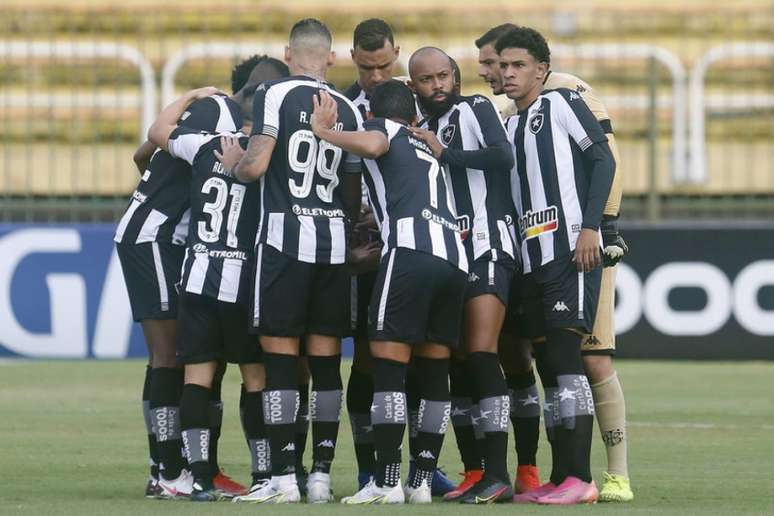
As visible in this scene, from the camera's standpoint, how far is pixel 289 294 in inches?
259

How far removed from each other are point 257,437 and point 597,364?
5.01 feet

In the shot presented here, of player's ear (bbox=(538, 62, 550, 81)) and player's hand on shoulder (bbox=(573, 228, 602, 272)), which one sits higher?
player's ear (bbox=(538, 62, 550, 81))

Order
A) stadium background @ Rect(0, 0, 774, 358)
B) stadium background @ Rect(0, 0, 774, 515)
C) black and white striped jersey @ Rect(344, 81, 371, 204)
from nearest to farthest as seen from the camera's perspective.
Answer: black and white striped jersey @ Rect(344, 81, 371, 204)
stadium background @ Rect(0, 0, 774, 515)
stadium background @ Rect(0, 0, 774, 358)

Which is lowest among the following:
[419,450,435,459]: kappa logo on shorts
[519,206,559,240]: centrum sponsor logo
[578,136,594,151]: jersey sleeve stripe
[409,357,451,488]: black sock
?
[419,450,435,459]: kappa logo on shorts

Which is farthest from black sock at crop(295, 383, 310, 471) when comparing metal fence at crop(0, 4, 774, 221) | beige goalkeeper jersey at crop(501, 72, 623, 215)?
metal fence at crop(0, 4, 774, 221)

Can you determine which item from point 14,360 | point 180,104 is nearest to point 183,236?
point 180,104

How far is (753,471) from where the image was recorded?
7527mm

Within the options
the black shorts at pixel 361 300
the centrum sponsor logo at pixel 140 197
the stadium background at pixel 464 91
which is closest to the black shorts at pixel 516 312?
the black shorts at pixel 361 300

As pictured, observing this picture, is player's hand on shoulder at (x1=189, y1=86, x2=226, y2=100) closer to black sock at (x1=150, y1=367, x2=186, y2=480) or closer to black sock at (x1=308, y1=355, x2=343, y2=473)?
black sock at (x1=150, y1=367, x2=186, y2=480)

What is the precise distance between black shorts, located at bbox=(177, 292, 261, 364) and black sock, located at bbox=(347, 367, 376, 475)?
62 cm

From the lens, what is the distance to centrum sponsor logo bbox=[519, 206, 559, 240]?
22.3 feet

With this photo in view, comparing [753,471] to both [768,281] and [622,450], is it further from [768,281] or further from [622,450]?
[768,281]

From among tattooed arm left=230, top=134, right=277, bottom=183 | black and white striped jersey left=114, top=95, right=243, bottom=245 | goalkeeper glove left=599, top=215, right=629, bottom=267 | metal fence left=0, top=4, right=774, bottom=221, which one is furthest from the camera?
metal fence left=0, top=4, right=774, bottom=221

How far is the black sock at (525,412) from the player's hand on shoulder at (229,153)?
168cm
